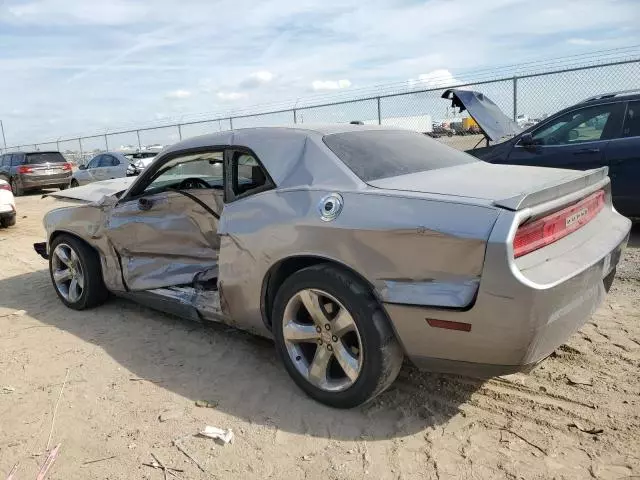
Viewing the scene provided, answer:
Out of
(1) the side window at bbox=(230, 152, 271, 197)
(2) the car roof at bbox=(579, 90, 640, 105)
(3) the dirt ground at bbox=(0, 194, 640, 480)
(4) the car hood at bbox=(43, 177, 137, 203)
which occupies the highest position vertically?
(2) the car roof at bbox=(579, 90, 640, 105)

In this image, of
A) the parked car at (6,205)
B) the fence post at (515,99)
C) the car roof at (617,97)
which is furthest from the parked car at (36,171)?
the car roof at (617,97)

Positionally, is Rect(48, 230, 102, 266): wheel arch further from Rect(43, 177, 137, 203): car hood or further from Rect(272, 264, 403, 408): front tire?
Rect(272, 264, 403, 408): front tire

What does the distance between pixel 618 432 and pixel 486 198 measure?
1.32 m

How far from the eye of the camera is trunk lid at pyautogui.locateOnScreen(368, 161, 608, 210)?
8.34ft

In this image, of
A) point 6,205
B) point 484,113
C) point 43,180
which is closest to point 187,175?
point 484,113

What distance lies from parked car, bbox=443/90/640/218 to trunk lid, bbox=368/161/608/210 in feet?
10.2

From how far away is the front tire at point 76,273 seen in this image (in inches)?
190

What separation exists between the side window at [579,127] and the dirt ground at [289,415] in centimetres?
295

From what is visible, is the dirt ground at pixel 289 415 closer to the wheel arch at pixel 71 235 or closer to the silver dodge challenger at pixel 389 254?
the silver dodge challenger at pixel 389 254

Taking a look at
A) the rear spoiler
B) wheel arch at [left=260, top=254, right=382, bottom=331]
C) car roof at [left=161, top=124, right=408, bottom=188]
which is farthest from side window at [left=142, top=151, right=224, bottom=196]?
the rear spoiler

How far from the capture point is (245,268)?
11.0 feet

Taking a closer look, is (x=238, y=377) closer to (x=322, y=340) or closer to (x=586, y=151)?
(x=322, y=340)

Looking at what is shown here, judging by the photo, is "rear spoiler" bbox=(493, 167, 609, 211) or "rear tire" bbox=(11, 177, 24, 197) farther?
"rear tire" bbox=(11, 177, 24, 197)

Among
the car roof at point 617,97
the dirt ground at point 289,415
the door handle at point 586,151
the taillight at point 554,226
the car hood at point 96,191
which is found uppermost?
the car roof at point 617,97
